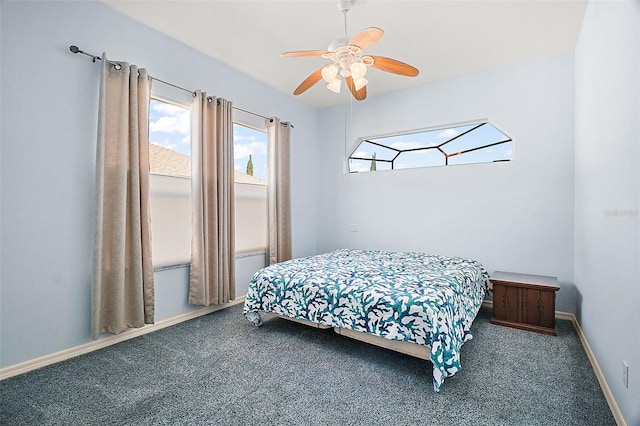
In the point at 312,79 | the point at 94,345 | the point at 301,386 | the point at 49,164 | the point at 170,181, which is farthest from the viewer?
the point at 170,181

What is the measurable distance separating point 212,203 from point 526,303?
10.4ft

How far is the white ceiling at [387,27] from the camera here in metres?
2.43

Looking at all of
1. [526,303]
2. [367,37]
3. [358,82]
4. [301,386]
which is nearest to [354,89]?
[358,82]

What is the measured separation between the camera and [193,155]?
10.1 feet

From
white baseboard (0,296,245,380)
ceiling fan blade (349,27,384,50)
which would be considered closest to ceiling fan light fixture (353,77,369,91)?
ceiling fan blade (349,27,384,50)

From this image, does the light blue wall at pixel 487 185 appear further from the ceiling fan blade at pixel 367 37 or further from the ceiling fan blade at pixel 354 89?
the ceiling fan blade at pixel 367 37

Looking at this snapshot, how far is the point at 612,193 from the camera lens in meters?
1.72

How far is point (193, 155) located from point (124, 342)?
70.0 inches

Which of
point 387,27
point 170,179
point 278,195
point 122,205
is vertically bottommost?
point 122,205

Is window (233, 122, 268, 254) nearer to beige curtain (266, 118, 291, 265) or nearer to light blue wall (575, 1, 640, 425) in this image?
beige curtain (266, 118, 291, 265)

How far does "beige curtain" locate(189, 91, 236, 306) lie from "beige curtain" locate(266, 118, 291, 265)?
70cm

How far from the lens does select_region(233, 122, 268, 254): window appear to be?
372 centimetres

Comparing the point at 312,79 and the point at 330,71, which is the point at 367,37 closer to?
the point at 330,71

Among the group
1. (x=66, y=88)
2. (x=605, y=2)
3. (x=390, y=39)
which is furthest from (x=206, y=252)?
(x=605, y=2)
